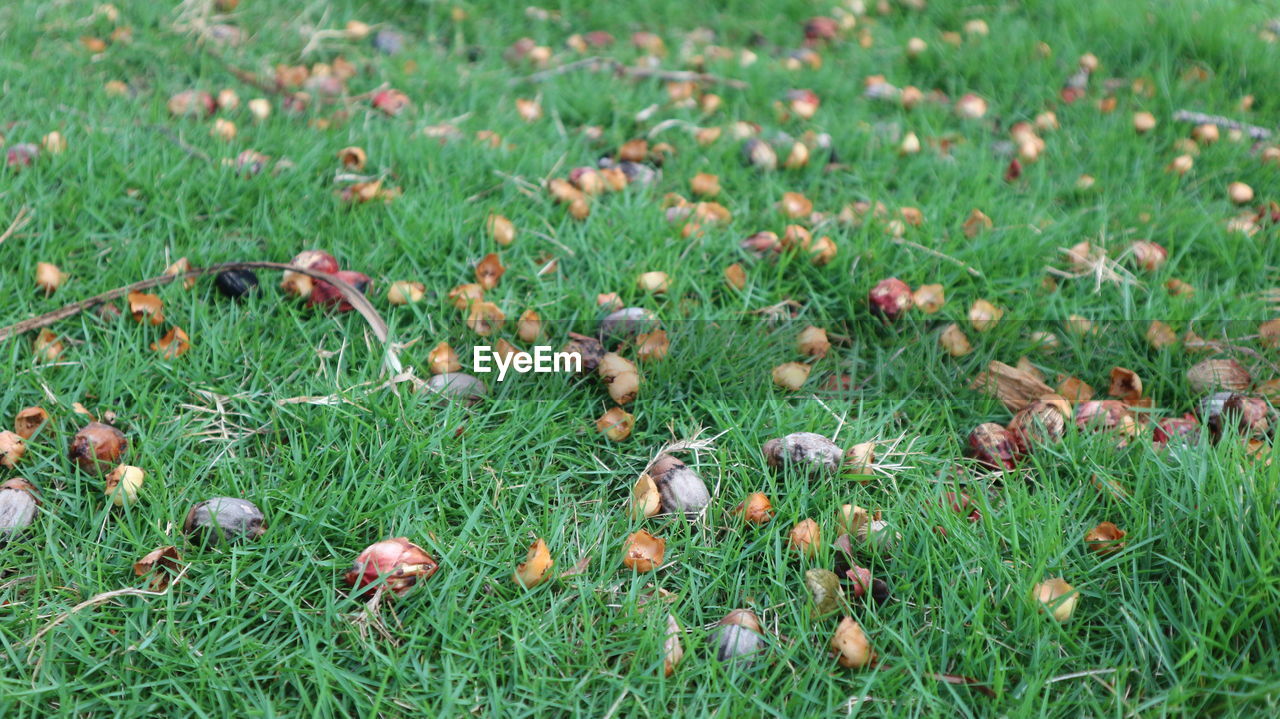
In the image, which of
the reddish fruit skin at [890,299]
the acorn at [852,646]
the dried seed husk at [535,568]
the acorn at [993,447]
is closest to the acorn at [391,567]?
the dried seed husk at [535,568]

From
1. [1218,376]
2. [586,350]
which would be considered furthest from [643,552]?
[1218,376]

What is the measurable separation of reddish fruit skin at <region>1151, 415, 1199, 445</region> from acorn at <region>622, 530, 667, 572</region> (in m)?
1.04

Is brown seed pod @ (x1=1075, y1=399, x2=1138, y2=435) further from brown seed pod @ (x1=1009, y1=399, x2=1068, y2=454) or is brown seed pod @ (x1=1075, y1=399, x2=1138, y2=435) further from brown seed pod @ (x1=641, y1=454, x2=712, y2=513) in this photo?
brown seed pod @ (x1=641, y1=454, x2=712, y2=513)

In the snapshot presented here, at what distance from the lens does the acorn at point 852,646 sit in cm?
151

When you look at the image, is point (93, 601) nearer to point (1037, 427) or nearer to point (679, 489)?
point (679, 489)

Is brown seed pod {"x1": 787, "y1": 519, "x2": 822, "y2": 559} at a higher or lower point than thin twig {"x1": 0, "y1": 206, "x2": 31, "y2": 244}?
lower

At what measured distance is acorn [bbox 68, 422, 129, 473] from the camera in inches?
71.0

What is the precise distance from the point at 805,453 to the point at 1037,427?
1.64 feet

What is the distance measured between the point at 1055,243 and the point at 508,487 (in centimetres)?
170

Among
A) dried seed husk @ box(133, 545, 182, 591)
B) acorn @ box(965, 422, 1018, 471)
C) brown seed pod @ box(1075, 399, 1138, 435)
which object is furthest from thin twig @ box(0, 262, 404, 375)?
brown seed pod @ box(1075, 399, 1138, 435)

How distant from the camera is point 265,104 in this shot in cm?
308

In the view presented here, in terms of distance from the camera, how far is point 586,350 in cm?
213

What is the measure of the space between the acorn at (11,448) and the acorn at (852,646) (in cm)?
155

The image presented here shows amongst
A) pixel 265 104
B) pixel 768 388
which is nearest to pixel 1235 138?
pixel 768 388
